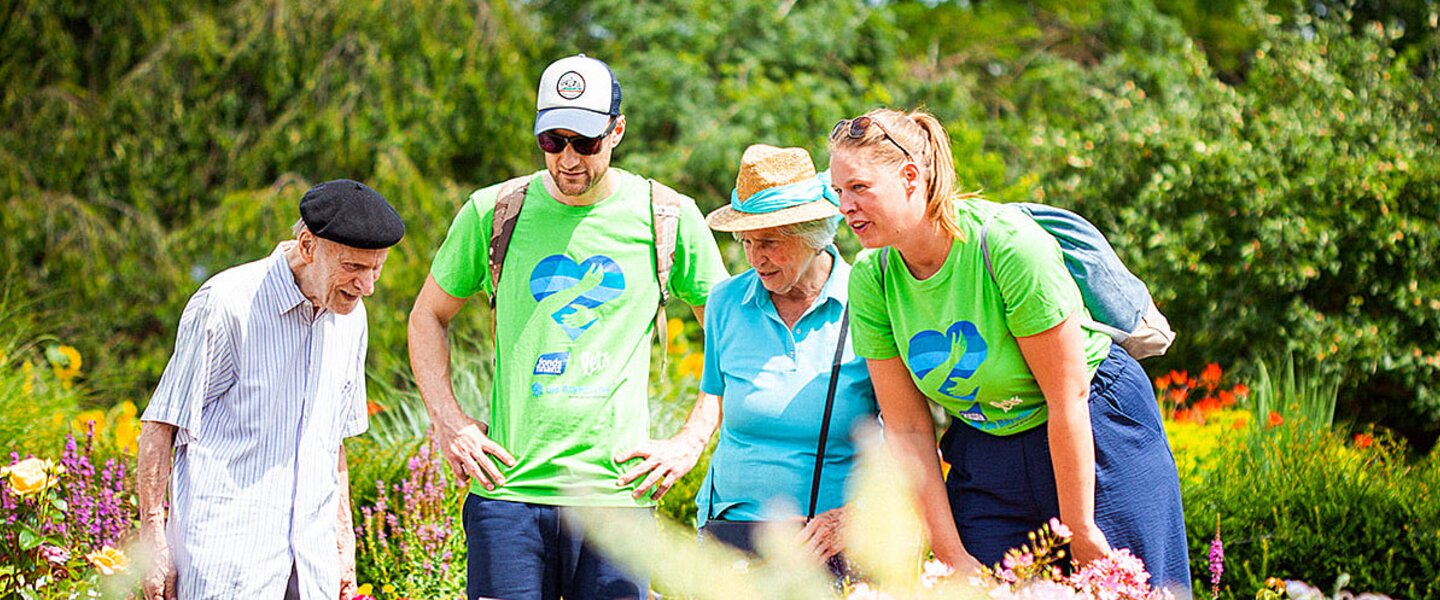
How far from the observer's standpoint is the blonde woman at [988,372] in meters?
2.62

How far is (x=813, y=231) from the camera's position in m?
3.06

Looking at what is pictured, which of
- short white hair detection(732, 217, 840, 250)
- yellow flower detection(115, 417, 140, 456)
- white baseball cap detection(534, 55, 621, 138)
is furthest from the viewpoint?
yellow flower detection(115, 417, 140, 456)

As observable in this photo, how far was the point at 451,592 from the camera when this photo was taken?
4.16 metres

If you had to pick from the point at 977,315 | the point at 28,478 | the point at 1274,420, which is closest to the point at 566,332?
the point at 977,315

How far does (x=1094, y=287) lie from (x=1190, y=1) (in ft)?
36.4

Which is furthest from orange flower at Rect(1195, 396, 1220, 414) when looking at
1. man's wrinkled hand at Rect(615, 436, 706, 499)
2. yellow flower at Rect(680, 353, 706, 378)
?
man's wrinkled hand at Rect(615, 436, 706, 499)

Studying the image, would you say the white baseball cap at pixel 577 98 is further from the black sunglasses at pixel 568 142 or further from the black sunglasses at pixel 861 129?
the black sunglasses at pixel 861 129

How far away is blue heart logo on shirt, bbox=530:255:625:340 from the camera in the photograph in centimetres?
303

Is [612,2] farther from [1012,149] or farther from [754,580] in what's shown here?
[754,580]

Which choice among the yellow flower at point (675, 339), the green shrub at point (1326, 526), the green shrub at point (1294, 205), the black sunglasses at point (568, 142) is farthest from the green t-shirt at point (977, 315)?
the yellow flower at point (675, 339)

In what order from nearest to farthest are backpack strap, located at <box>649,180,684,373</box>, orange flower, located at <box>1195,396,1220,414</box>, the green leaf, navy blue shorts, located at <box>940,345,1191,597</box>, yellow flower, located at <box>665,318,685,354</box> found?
navy blue shorts, located at <box>940,345,1191,597</box> → backpack strap, located at <box>649,180,684,373</box> → the green leaf → orange flower, located at <box>1195,396,1220,414</box> → yellow flower, located at <box>665,318,685,354</box>

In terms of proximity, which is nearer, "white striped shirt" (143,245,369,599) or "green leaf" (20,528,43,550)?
"white striped shirt" (143,245,369,599)

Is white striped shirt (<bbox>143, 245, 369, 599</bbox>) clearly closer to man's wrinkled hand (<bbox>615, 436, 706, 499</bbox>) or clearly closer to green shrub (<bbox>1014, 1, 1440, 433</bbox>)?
man's wrinkled hand (<bbox>615, 436, 706, 499</bbox>)

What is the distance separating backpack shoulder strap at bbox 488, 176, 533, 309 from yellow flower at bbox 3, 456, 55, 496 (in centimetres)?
136
